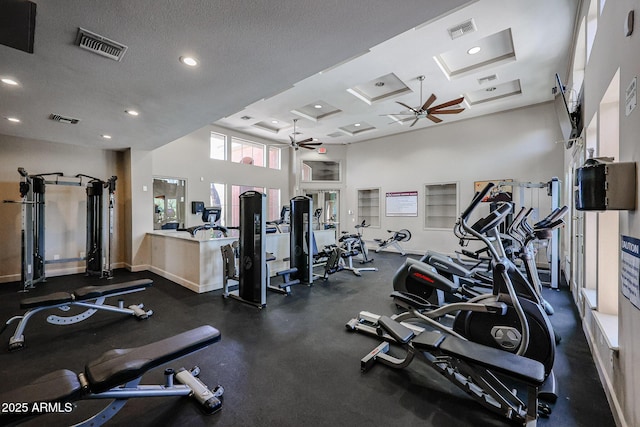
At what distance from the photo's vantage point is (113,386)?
1.44 metres

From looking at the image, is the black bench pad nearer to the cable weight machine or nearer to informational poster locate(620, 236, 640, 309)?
the cable weight machine

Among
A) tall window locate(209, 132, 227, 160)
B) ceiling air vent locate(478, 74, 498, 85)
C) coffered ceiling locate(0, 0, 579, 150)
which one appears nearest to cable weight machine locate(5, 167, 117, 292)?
coffered ceiling locate(0, 0, 579, 150)

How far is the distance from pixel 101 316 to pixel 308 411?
3190mm

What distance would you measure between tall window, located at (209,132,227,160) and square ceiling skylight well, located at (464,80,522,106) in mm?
6883

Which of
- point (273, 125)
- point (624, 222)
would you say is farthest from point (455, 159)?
point (624, 222)

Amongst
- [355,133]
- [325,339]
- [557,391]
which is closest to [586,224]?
[557,391]

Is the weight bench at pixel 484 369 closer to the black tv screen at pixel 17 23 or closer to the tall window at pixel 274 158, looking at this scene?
the black tv screen at pixel 17 23

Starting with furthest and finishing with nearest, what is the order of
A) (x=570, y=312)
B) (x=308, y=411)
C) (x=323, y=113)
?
1. (x=323, y=113)
2. (x=570, y=312)
3. (x=308, y=411)

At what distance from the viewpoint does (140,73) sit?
2805 millimetres

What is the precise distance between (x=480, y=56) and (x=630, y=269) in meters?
4.88

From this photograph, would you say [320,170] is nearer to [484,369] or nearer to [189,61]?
[189,61]

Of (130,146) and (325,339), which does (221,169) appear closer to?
(130,146)

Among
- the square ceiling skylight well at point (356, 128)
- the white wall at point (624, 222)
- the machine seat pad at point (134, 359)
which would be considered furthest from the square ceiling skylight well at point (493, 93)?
the machine seat pad at point (134, 359)

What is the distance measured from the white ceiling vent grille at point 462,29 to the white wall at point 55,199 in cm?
719
